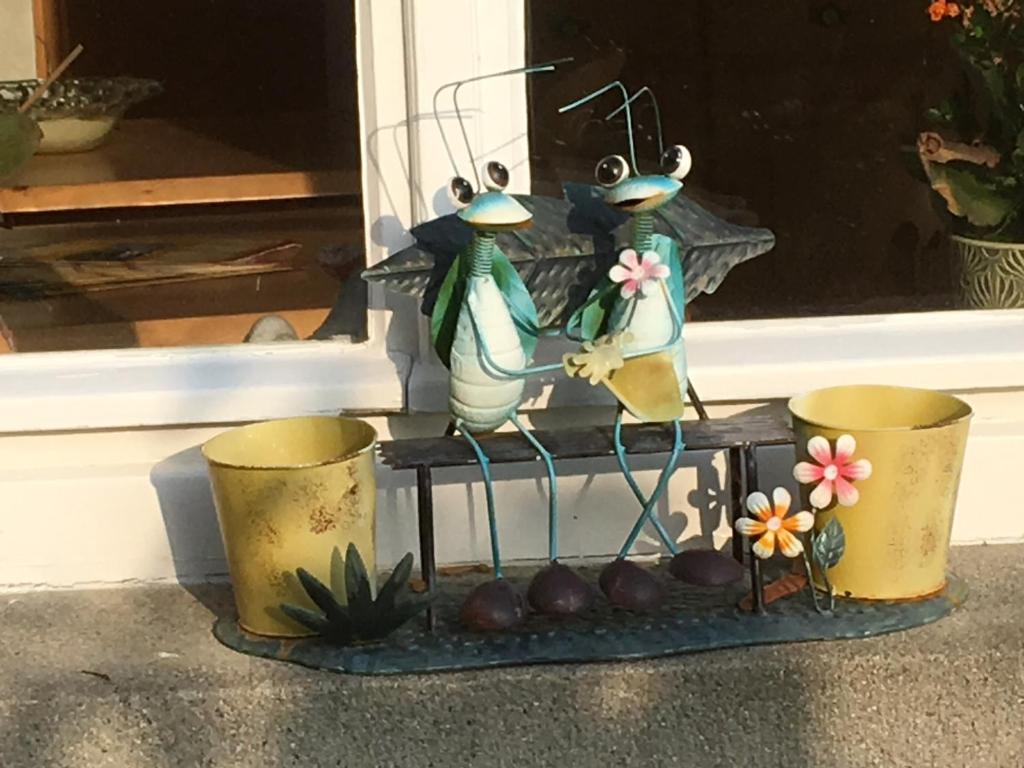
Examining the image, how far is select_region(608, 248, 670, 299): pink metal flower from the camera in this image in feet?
3.07

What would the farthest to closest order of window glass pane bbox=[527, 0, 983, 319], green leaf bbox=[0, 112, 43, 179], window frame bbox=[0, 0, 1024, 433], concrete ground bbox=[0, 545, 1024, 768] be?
green leaf bbox=[0, 112, 43, 179] < window glass pane bbox=[527, 0, 983, 319] < window frame bbox=[0, 0, 1024, 433] < concrete ground bbox=[0, 545, 1024, 768]

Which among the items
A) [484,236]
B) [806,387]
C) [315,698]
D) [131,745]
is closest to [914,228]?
[806,387]

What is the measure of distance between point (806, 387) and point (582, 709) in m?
0.33

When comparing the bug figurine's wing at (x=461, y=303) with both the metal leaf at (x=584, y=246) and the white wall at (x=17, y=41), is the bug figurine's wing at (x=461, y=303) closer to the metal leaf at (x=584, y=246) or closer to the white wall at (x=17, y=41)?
the metal leaf at (x=584, y=246)

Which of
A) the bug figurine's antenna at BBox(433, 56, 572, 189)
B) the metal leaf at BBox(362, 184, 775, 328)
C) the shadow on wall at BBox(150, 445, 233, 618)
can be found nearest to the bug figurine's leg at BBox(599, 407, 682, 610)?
the metal leaf at BBox(362, 184, 775, 328)

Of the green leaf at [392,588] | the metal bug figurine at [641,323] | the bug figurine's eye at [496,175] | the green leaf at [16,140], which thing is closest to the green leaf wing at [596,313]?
the metal bug figurine at [641,323]

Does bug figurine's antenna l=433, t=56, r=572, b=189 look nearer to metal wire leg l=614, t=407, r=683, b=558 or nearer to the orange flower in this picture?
metal wire leg l=614, t=407, r=683, b=558

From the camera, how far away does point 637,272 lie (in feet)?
3.07

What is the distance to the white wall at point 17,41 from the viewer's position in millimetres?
1316

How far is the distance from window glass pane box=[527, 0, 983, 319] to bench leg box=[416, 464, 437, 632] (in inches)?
11.7

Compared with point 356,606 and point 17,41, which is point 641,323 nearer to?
point 356,606

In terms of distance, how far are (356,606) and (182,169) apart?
22.1 inches

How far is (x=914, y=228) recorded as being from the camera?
120cm

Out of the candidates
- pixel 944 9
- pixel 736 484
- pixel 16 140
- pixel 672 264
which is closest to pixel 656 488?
pixel 736 484
